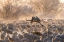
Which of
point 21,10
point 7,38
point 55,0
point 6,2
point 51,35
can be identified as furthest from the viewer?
point 55,0

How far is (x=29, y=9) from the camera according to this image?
11.4 meters

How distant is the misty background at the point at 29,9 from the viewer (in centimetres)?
908

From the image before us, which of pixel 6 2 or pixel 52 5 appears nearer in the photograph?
pixel 6 2

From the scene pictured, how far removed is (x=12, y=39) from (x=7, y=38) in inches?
3.7

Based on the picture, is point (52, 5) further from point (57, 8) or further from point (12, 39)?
point (12, 39)

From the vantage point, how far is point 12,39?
312 centimetres

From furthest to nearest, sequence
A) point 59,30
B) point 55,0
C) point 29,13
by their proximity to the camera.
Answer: point 55,0 → point 29,13 → point 59,30

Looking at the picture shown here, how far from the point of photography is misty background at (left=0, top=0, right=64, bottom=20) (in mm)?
9082

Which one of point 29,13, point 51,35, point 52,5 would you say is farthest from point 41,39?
point 52,5

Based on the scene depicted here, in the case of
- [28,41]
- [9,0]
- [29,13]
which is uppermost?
[9,0]

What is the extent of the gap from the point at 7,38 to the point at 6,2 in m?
5.97

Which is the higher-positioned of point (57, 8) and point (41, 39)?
point (57, 8)

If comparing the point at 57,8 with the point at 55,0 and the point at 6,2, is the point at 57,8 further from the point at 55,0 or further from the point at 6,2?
the point at 6,2

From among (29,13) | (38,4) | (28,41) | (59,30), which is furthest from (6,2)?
(28,41)
